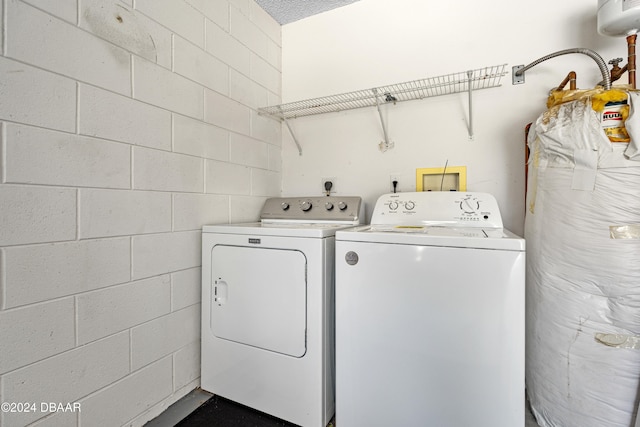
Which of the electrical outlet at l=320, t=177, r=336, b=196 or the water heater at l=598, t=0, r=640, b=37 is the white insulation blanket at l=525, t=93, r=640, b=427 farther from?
the electrical outlet at l=320, t=177, r=336, b=196

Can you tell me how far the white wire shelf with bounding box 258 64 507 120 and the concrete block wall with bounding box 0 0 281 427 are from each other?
523 millimetres

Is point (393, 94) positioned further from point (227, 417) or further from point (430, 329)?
point (227, 417)

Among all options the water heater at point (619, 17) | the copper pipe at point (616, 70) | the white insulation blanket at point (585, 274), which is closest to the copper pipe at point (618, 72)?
the copper pipe at point (616, 70)

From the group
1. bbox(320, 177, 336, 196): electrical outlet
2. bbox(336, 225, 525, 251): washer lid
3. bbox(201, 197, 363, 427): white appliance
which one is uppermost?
bbox(320, 177, 336, 196): electrical outlet

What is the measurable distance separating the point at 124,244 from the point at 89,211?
179 mm

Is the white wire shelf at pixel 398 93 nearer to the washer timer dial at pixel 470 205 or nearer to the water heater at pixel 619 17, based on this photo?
the water heater at pixel 619 17

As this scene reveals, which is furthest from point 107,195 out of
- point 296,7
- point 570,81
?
point 570,81

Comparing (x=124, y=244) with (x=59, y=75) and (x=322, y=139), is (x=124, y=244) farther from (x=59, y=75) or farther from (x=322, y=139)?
(x=322, y=139)

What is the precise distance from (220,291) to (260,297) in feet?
0.81

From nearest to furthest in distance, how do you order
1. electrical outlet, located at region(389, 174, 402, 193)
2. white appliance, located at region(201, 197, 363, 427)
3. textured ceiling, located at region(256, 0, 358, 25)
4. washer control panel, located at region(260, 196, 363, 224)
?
white appliance, located at region(201, 197, 363, 427) → washer control panel, located at region(260, 196, 363, 224) → electrical outlet, located at region(389, 174, 402, 193) → textured ceiling, located at region(256, 0, 358, 25)

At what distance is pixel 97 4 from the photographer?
1017 mm

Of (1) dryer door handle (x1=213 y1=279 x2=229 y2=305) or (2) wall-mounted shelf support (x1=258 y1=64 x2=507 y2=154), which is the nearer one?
(1) dryer door handle (x1=213 y1=279 x2=229 y2=305)

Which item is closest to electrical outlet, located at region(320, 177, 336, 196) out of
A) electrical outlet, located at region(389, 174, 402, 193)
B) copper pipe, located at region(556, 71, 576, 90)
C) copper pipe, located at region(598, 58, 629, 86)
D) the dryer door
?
electrical outlet, located at region(389, 174, 402, 193)

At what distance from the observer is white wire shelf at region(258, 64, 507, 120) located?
59.4 inches
